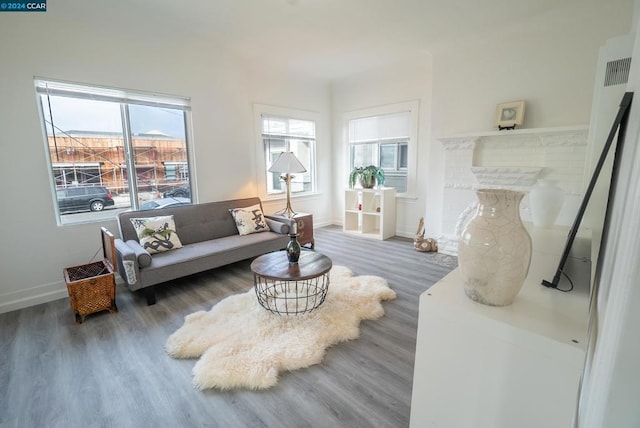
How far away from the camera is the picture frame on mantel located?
11.1 ft

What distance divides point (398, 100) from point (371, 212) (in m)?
1.98

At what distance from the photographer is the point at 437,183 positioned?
429 centimetres

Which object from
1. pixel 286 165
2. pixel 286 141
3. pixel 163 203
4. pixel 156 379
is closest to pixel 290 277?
pixel 156 379

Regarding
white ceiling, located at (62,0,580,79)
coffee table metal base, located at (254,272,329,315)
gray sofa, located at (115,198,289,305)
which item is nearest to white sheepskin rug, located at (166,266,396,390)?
coffee table metal base, located at (254,272,329,315)

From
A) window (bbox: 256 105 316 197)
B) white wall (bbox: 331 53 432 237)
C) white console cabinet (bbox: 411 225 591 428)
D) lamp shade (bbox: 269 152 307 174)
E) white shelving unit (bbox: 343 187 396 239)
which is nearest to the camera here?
white console cabinet (bbox: 411 225 591 428)

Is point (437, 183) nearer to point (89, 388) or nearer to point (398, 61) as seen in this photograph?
point (398, 61)

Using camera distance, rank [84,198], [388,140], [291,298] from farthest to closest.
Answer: [388,140], [84,198], [291,298]

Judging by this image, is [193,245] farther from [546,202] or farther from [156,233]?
[546,202]

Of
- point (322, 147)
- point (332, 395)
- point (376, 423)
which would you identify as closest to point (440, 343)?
point (376, 423)

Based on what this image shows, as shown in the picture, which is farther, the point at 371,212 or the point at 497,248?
the point at 371,212

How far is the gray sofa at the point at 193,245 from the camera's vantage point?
2.65 m

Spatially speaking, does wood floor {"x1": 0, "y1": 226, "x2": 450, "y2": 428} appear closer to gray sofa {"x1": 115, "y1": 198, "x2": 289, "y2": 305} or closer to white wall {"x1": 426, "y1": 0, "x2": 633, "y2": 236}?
gray sofa {"x1": 115, "y1": 198, "x2": 289, "y2": 305}

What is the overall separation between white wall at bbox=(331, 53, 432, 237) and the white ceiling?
16.7 inches

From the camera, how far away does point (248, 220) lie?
3.88m
